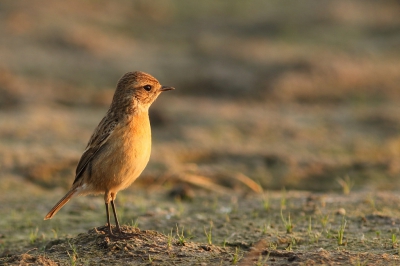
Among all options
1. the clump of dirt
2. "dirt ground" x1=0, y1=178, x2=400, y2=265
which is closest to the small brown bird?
the clump of dirt

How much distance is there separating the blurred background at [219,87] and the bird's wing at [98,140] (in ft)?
10.3

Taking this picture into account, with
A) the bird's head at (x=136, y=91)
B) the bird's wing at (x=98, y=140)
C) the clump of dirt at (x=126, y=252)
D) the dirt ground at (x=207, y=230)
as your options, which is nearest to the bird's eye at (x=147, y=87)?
the bird's head at (x=136, y=91)

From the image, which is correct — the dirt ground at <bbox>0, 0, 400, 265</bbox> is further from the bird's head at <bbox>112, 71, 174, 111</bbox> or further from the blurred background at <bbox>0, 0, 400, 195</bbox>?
the bird's head at <bbox>112, 71, 174, 111</bbox>

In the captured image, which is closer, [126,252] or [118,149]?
[126,252]

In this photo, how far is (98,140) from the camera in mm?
6762

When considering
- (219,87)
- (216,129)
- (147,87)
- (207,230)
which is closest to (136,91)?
(147,87)

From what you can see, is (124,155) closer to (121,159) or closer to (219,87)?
(121,159)

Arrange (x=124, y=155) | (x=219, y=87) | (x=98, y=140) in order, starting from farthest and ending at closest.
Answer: (x=219, y=87) → (x=98, y=140) → (x=124, y=155)

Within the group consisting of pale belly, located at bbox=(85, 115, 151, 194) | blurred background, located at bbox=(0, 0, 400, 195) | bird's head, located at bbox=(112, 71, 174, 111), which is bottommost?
pale belly, located at bbox=(85, 115, 151, 194)

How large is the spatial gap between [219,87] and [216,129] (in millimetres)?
3146

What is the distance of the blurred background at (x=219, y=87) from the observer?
35.2 feet

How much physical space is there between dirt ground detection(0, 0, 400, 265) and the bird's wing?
64cm

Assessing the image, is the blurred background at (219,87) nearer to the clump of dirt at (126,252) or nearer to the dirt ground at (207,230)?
the dirt ground at (207,230)

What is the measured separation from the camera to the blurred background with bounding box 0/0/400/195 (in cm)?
1074
